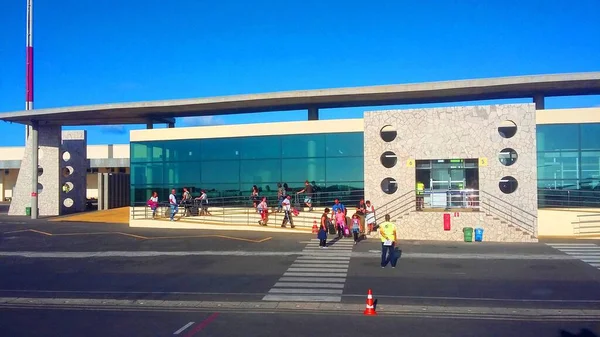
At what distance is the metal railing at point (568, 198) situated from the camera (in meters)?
26.5

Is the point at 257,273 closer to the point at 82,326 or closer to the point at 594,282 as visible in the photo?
the point at 82,326

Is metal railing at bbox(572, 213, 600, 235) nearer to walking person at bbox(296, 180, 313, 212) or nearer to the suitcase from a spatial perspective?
the suitcase

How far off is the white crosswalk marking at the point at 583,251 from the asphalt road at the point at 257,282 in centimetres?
41

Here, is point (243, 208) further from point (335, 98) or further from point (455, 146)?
point (455, 146)

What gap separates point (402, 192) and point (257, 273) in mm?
11072

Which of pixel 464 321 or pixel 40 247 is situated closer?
pixel 464 321

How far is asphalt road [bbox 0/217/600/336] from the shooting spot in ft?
32.6

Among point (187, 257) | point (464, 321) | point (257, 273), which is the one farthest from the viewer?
point (187, 257)

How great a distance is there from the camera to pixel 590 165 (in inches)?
1070

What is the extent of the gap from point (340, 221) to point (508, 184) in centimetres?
833

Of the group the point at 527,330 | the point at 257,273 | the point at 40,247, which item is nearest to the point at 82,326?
the point at 257,273

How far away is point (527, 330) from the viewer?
31.5 ft

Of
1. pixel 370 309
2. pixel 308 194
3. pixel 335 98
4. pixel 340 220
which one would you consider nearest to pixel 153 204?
pixel 308 194

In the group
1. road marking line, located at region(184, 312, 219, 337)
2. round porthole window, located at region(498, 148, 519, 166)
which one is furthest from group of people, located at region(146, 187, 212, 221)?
road marking line, located at region(184, 312, 219, 337)
